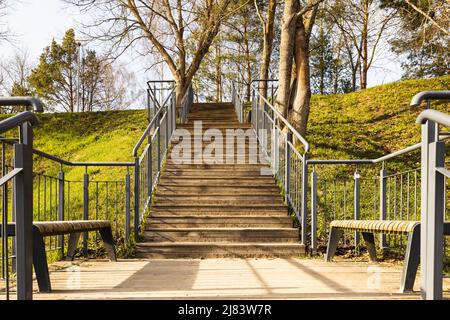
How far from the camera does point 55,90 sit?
38.6m

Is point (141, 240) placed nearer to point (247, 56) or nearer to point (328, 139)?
point (328, 139)

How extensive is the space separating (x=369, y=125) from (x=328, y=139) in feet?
6.72

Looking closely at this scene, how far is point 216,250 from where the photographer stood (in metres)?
6.92

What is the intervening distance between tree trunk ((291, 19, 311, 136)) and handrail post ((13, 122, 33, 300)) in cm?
952

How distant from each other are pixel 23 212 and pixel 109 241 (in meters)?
3.10

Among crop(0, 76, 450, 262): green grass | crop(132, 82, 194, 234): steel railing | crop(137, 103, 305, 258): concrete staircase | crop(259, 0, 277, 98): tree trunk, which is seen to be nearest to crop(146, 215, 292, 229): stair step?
crop(137, 103, 305, 258): concrete staircase

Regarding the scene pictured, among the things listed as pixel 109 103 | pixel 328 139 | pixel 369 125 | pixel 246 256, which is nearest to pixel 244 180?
pixel 246 256

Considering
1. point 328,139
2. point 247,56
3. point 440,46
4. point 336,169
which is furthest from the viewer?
point 247,56

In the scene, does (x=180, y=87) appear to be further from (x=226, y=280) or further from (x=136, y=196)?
(x=226, y=280)

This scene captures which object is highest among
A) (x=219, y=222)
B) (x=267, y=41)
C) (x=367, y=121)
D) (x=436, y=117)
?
(x=267, y=41)

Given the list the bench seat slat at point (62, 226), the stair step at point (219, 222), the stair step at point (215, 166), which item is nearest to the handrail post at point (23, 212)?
the bench seat slat at point (62, 226)

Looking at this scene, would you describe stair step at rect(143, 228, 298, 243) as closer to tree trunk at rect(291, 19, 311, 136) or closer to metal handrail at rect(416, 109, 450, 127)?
metal handrail at rect(416, 109, 450, 127)

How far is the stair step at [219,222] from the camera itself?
A: 7707mm

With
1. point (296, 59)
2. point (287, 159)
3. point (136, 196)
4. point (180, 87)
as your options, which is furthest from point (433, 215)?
point (180, 87)
